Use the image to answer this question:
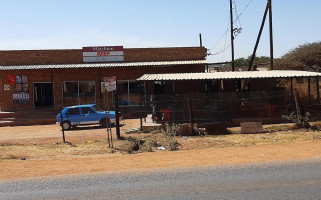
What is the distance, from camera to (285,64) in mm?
32625

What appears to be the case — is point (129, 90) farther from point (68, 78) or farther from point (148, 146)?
point (148, 146)

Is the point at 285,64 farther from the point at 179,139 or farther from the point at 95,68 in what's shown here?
the point at 179,139

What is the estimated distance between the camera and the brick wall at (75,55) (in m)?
25.8

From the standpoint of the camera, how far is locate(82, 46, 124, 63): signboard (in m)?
26.2

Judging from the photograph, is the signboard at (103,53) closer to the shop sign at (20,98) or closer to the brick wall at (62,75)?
the brick wall at (62,75)

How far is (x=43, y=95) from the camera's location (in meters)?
26.1

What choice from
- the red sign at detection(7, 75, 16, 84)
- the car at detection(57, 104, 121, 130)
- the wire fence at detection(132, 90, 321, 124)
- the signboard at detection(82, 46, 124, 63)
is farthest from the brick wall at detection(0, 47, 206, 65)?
the wire fence at detection(132, 90, 321, 124)

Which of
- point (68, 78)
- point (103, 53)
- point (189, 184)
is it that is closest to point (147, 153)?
point (189, 184)

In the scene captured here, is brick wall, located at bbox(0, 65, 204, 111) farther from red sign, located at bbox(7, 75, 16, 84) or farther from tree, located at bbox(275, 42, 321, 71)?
tree, located at bbox(275, 42, 321, 71)

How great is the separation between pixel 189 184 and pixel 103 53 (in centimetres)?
2098

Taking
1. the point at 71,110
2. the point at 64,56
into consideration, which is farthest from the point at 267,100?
the point at 64,56

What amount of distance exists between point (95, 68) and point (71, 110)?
7.16 meters

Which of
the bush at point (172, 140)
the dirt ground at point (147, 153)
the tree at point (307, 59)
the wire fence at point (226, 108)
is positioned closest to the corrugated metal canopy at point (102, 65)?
the wire fence at point (226, 108)

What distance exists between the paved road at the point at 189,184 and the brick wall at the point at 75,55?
61.8 feet
